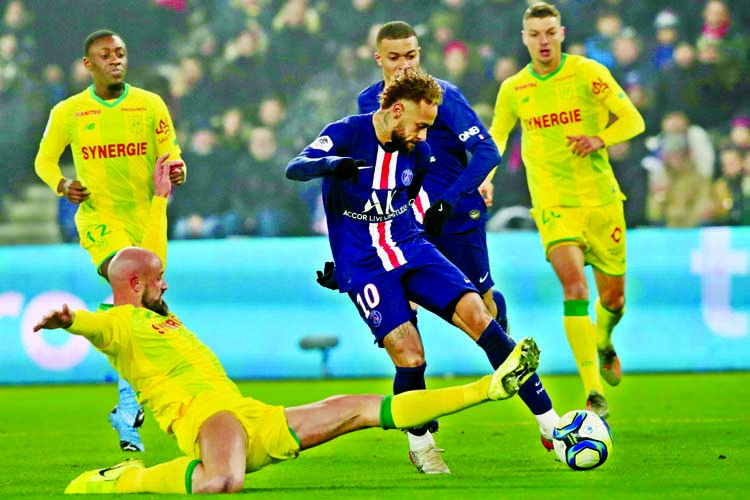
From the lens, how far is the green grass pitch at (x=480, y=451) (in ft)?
19.2

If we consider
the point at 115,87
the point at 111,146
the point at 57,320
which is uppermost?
the point at 115,87

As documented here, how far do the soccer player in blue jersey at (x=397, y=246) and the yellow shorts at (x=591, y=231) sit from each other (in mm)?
2696

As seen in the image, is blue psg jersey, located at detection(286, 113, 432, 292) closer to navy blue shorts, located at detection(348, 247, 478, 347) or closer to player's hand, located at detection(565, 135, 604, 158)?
navy blue shorts, located at detection(348, 247, 478, 347)

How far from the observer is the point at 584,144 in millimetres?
9336

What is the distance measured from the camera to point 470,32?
13.7m

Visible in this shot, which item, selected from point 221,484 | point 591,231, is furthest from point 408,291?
point 591,231

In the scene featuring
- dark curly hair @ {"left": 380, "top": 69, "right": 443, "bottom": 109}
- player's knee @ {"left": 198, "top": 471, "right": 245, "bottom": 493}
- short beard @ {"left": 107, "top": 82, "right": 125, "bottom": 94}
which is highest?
short beard @ {"left": 107, "top": 82, "right": 125, "bottom": 94}

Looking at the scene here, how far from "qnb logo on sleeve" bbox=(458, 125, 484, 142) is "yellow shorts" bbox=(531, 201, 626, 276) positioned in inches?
80.6

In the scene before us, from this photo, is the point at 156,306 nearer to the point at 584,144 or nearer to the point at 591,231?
the point at 584,144

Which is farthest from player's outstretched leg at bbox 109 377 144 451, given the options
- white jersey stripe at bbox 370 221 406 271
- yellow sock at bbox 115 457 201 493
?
yellow sock at bbox 115 457 201 493

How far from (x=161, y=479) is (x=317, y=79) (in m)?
8.37

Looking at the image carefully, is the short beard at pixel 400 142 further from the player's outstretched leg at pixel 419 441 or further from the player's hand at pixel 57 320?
the player's hand at pixel 57 320

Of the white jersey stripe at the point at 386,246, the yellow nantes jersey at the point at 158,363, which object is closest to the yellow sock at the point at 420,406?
the yellow nantes jersey at the point at 158,363

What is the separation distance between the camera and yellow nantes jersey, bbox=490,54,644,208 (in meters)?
9.59
